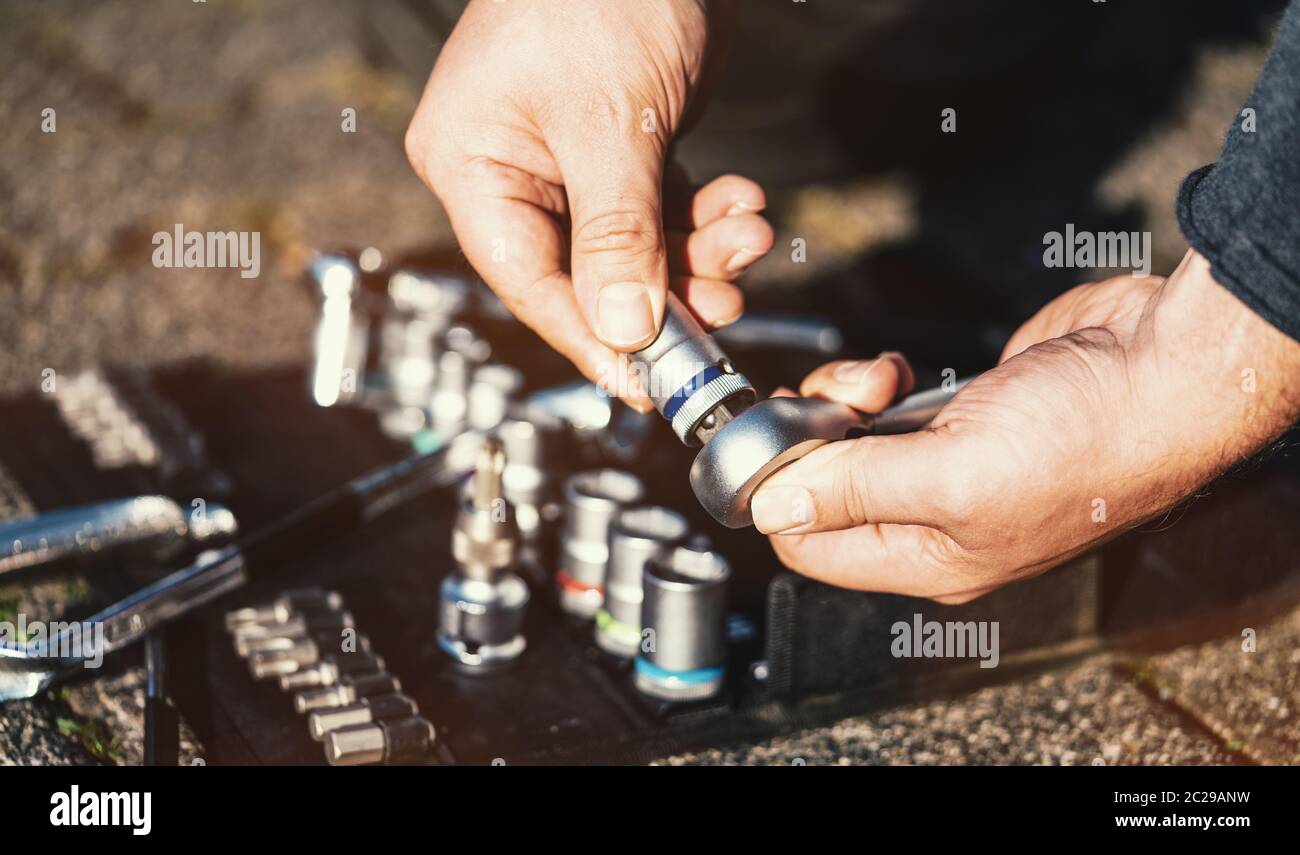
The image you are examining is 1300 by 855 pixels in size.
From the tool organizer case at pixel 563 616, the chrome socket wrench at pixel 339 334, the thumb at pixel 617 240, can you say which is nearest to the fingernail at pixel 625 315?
the thumb at pixel 617 240

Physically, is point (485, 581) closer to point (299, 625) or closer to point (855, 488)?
point (299, 625)

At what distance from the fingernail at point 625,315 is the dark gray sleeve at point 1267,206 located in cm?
44

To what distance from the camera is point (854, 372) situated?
1.21 meters

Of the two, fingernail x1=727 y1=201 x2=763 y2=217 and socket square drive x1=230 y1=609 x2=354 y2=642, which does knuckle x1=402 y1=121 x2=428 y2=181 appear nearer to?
fingernail x1=727 y1=201 x2=763 y2=217

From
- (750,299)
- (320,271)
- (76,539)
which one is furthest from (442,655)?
(750,299)

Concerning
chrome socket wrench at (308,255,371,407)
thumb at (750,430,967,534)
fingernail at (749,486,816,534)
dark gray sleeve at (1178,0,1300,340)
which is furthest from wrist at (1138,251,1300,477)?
chrome socket wrench at (308,255,371,407)

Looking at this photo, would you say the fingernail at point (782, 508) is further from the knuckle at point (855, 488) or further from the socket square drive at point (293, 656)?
the socket square drive at point (293, 656)

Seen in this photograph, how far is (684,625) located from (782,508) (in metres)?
0.21

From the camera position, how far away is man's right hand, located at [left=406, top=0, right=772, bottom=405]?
115 cm

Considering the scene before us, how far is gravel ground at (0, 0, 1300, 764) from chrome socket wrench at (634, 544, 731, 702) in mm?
71

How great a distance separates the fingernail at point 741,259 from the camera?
1.33 metres

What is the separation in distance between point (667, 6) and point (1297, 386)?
0.70 meters

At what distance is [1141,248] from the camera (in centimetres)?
226

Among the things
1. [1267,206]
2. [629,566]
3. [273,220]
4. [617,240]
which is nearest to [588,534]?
[629,566]
